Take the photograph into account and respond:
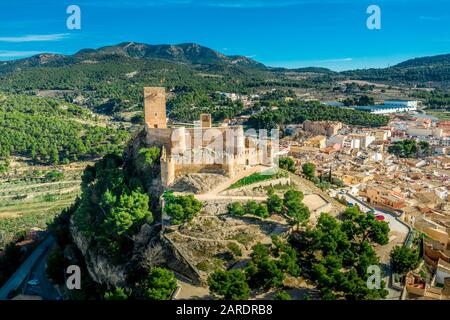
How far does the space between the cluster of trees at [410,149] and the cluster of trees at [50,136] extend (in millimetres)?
33108

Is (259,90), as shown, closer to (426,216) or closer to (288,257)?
(426,216)

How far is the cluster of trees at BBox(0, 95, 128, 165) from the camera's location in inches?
2088

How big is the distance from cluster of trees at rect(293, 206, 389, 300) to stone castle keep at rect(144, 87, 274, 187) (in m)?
6.14

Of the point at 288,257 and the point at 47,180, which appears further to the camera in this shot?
the point at 47,180

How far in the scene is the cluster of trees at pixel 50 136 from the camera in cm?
5303

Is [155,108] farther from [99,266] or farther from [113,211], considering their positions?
[99,266]

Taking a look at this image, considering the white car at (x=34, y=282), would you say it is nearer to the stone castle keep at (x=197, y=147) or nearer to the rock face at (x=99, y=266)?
the rock face at (x=99, y=266)

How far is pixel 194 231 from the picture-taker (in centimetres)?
1998

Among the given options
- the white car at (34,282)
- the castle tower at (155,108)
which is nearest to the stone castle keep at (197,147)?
the castle tower at (155,108)

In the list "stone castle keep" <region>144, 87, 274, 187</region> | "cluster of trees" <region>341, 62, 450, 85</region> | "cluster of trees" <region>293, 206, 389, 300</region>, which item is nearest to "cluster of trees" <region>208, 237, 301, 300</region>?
"cluster of trees" <region>293, 206, 389, 300</region>
